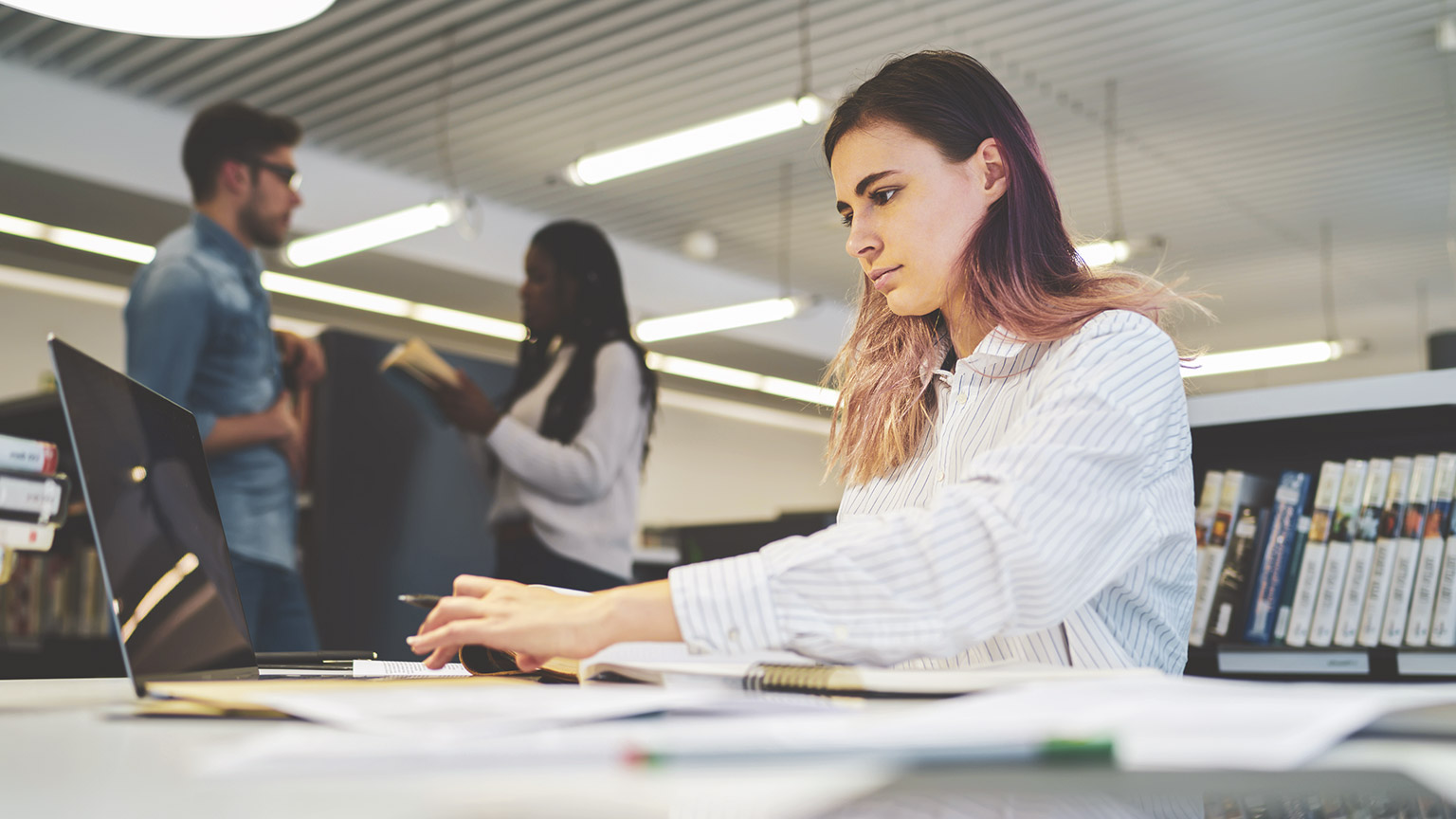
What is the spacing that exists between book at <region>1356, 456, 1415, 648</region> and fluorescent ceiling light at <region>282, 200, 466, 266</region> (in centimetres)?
410

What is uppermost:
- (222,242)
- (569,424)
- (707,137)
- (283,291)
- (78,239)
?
(78,239)

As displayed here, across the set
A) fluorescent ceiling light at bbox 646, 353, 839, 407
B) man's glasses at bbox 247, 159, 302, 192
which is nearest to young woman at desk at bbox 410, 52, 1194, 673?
man's glasses at bbox 247, 159, 302, 192

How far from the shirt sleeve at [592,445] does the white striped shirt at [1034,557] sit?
1325mm

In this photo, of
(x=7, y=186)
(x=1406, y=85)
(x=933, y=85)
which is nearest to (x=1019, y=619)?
(x=933, y=85)

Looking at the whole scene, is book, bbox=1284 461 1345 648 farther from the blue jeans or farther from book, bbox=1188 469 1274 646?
the blue jeans

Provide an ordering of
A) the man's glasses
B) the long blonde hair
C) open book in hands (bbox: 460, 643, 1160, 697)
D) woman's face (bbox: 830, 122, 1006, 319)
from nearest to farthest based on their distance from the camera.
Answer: open book in hands (bbox: 460, 643, 1160, 697), the long blonde hair, woman's face (bbox: 830, 122, 1006, 319), the man's glasses

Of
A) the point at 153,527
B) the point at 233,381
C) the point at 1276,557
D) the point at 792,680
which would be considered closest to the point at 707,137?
the point at 233,381

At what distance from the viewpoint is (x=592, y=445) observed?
2328 mm

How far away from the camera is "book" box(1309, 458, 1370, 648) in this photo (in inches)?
68.8

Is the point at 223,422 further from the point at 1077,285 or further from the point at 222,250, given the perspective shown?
the point at 1077,285

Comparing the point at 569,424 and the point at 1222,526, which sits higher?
the point at 569,424

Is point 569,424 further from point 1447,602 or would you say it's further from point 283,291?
point 283,291

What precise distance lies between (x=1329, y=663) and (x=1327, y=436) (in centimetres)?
38

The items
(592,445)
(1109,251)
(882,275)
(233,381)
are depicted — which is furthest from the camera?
(1109,251)
